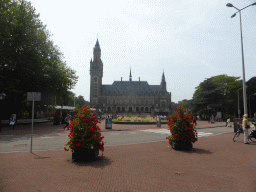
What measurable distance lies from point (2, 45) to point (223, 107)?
163 ft

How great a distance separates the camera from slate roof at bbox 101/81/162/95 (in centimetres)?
10919

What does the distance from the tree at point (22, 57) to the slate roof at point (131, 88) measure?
81.0 meters

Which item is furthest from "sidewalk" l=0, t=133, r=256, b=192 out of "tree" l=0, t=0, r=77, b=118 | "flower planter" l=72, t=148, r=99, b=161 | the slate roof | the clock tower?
the slate roof

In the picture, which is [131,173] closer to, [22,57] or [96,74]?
[22,57]

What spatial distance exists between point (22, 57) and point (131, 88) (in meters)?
89.6

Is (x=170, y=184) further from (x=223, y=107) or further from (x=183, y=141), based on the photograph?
(x=223, y=107)

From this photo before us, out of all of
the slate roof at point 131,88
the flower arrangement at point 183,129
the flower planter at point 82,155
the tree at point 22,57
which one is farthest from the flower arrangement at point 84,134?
the slate roof at point 131,88

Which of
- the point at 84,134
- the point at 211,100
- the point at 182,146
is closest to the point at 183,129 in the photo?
the point at 182,146

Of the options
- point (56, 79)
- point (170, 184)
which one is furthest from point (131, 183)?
→ point (56, 79)

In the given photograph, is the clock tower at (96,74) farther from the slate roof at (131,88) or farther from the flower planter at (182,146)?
the flower planter at (182,146)

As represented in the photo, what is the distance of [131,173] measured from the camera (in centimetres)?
561

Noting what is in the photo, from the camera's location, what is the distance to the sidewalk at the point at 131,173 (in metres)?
4.59

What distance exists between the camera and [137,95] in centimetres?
10969

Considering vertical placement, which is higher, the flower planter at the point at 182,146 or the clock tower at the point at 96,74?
the clock tower at the point at 96,74
